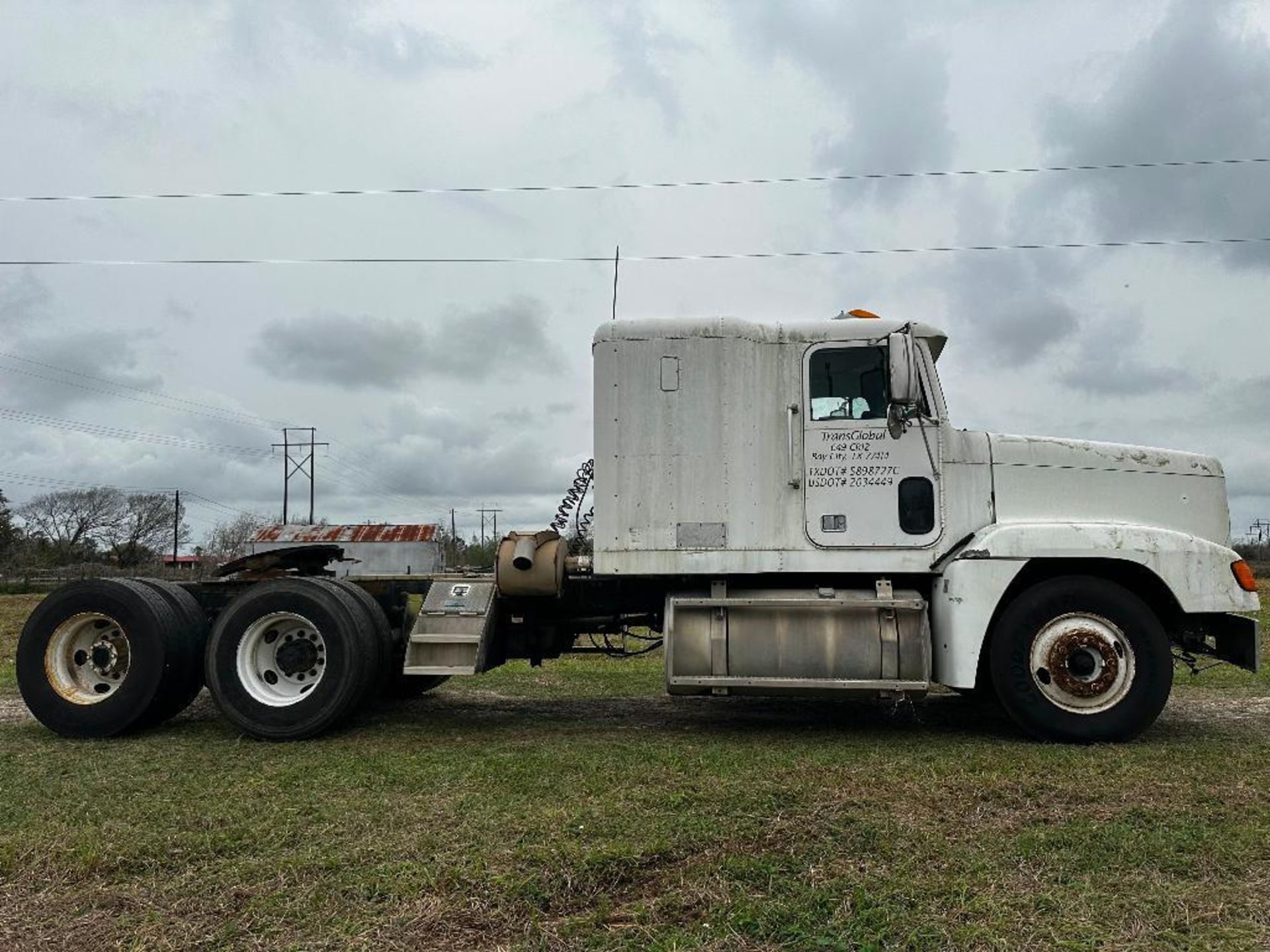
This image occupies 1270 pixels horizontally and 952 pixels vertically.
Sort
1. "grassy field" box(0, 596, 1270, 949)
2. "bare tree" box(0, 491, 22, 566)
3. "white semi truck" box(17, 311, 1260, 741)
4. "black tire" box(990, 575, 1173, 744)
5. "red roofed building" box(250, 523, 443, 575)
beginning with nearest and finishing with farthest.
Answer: "grassy field" box(0, 596, 1270, 949) → "black tire" box(990, 575, 1173, 744) → "white semi truck" box(17, 311, 1260, 741) → "red roofed building" box(250, 523, 443, 575) → "bare tree" box(0, 491, 22, 566)

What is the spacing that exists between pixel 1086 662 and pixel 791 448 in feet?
7.91

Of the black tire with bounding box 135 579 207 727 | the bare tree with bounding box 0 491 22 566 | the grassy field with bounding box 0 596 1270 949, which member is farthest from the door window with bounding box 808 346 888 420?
the bare tree with bounding box 0 491 22 566

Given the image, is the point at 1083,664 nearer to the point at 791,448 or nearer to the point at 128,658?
the point at 791,448

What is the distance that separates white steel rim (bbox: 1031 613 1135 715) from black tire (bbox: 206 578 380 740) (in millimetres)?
4642

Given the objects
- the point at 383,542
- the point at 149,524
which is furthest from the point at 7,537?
the point at 383,542

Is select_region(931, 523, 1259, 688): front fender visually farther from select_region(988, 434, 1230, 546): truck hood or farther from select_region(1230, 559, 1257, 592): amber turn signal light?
select_region(988, 434, 1230, 546): truck hood

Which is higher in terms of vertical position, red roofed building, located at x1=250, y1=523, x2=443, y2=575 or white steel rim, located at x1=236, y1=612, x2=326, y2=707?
red roofed building, located at x1=250, y1=523, x2=443, y2=575

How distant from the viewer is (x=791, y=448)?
22.8ft

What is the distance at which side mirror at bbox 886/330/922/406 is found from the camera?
6.44 m

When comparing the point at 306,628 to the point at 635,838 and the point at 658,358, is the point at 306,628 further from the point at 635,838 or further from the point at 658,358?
the point at 635,838

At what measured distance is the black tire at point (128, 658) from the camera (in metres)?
7.09

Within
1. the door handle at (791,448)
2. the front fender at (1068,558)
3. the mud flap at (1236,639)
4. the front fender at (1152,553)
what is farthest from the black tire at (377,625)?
the mud flap at (1236,639)

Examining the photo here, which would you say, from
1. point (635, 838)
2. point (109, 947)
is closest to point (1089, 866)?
point (635, 838)

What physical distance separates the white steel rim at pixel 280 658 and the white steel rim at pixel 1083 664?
16.4ft
